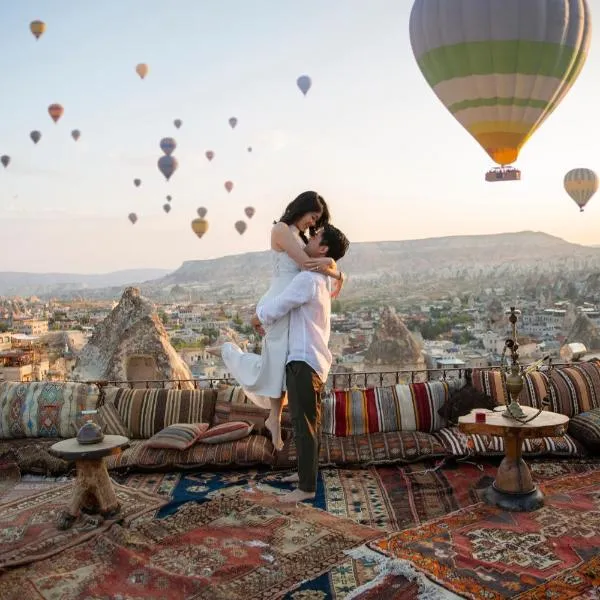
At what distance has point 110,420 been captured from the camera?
17.5 ft

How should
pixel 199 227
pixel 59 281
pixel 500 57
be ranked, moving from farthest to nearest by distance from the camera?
pixel 59 281
pixel 199 227
pixel 500 57

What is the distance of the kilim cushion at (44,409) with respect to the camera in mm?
5379

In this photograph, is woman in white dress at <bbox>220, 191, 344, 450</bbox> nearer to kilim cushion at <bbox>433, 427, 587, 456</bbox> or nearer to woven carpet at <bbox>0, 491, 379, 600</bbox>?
woven carpet at <bbox>0, 491, 379, 600</bbox>

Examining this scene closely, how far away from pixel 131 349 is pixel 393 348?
7285 millimetres

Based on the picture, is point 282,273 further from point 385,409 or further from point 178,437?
point 385,409

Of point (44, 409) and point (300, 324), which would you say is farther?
point (44, 409)

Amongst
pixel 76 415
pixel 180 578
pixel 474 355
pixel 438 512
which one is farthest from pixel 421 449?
pixel 474 355

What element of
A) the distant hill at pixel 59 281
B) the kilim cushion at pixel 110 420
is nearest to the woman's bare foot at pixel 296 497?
the kilim cushion at pixel 110 420

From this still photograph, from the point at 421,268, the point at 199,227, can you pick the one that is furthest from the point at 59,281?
the point at 199,227

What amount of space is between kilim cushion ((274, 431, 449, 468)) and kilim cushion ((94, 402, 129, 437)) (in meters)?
1.34

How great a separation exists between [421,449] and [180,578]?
2219 mm

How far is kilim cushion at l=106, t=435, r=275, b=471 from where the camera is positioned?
461 cm

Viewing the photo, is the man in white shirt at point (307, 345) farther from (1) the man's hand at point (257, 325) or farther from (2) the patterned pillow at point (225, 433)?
(2) the patterned pillow at point (225, 433)

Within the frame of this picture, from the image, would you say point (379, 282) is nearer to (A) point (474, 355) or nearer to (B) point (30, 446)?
(A) point (474, 355)
